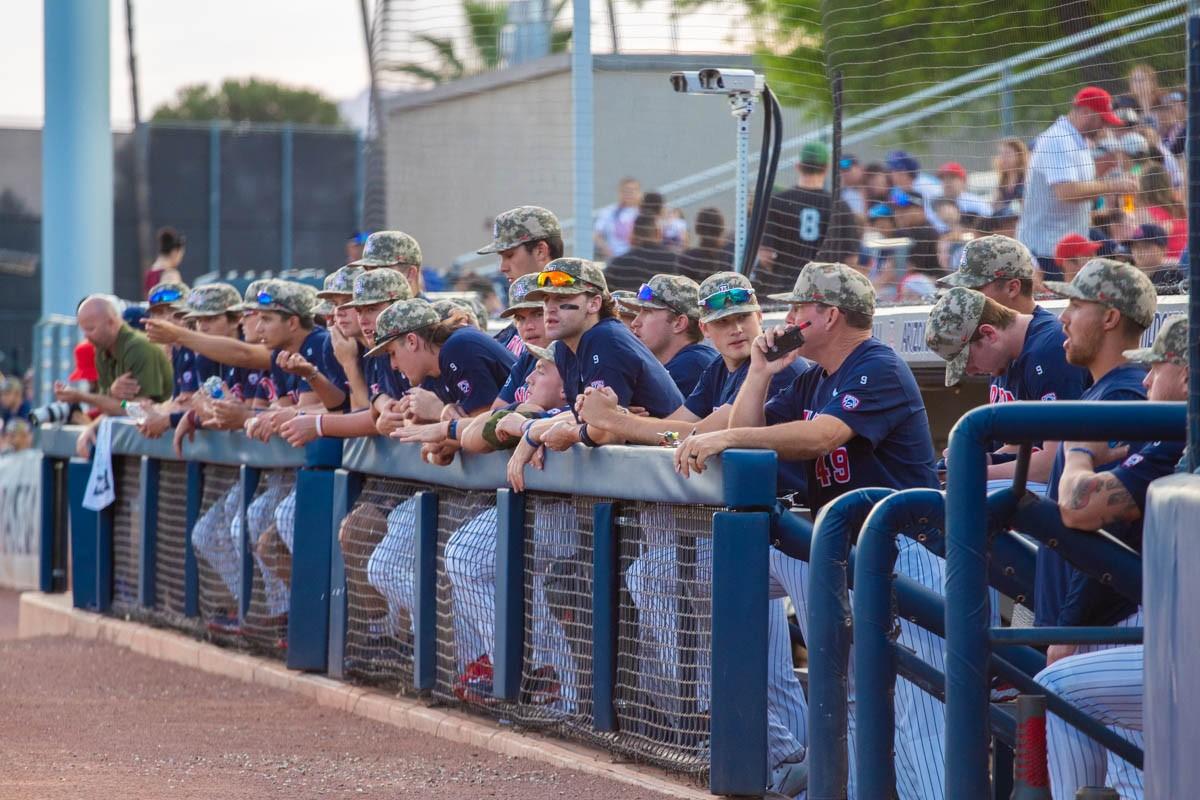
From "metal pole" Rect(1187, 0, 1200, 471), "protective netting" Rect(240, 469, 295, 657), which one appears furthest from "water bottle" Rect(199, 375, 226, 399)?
"metal pole" Rect(1187, 0, 1200, 471)

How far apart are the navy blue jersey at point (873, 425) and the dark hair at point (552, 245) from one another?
7.53ft

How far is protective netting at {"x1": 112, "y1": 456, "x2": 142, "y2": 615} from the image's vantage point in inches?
409

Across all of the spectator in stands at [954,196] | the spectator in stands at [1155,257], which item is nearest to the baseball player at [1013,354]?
the spectator in stands at [1155,257]

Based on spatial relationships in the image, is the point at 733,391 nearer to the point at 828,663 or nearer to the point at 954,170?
the point at 828,663

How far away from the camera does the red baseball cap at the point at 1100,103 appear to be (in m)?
8.24

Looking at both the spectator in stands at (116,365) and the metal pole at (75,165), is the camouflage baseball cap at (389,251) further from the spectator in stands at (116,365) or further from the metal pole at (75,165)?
the metal pole at (75,165)

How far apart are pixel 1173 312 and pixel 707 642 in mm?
2194

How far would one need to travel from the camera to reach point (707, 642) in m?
5.48

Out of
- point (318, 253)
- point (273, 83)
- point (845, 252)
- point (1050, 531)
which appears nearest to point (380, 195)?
point (845, 252)

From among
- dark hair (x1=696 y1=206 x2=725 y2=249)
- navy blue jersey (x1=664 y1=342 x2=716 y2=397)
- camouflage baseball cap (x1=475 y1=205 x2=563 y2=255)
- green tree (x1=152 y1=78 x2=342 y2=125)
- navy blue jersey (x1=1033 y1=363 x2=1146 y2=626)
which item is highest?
green tree (x1=152 y1=78 x2=342 y2=125)

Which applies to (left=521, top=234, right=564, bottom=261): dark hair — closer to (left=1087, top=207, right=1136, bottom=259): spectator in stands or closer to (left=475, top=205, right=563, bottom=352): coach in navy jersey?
(left=475, top=205, right=563, bottom=352): coach in navy jersey

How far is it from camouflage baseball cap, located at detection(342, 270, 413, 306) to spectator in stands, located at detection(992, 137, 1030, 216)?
3063 mm

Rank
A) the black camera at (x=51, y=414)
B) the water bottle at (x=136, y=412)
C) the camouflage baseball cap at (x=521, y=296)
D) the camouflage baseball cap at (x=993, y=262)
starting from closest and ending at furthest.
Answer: the camouflage baseball cap at (x=993, y=262), the camouflage baseball cap at (x=521, y=296), the water bottle at (x=136, y=412), the black camera at (x=51, y=414)

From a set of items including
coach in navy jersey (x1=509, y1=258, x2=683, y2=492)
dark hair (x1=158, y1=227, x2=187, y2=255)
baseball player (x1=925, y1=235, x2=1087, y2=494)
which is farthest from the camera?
dark hair (x1=158, y1=227, x2=187, y2=255)
